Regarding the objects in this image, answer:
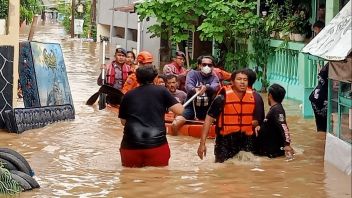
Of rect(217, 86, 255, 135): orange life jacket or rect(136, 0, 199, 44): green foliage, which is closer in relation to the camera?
rect(217, 86, 255, 135): orange life jacket

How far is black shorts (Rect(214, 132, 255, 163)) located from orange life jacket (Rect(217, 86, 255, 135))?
3.4 inches

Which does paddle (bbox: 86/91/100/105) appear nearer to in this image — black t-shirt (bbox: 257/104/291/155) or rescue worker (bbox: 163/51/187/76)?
rescue worker (bbox: 163/51/187/76)

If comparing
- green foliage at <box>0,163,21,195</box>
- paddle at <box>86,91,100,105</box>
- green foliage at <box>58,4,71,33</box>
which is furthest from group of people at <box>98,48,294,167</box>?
green foliage at <box>58,4,71,33</box>

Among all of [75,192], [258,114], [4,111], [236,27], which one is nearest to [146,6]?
[236,27]

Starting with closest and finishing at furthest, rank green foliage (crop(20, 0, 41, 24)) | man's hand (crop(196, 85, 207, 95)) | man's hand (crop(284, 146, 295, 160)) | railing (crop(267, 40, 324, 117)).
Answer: man's hand (crop(284, 146, 295, 160)) < man's hand (crop(196, 85, 207, 95)) < railing (crop(267, 40, 324, 117)) < green foliage (crop(20, 0, 41, 24))

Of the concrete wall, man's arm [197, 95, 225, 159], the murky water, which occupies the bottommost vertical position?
the murky water

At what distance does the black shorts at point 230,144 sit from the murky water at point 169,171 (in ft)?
0.34

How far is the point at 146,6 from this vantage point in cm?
2031

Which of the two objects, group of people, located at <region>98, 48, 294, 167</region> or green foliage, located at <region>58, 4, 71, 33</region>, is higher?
green foliage, located at <region>58, 4, 71, 33</region>

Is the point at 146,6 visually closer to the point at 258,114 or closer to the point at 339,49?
the point at 258,114

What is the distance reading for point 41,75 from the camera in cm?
1377

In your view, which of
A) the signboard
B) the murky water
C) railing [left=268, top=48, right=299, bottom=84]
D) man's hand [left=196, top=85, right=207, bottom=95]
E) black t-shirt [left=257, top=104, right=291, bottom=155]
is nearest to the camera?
the murky water

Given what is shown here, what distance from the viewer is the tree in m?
19.5

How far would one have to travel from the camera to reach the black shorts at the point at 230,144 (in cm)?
976
